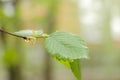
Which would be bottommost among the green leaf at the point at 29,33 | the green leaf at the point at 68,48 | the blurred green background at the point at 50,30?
the green leaf at the point at 68,48

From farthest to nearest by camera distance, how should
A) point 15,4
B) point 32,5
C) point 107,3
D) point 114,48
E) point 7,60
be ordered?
point 114,48, point 107,3, point 32,5, point 15,4, point 7,60

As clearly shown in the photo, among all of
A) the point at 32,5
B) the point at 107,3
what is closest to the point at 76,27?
the point at 107,3

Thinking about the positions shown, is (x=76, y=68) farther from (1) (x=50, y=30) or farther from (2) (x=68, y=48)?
(1) (x=50, y=30)

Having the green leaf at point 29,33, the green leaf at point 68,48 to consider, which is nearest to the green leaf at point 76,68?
the green leaf at point 68,48

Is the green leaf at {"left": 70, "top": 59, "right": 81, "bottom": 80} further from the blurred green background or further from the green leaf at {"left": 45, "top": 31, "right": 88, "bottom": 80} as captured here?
the blurred green background

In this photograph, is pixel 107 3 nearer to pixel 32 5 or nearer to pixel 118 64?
pixel 32 5

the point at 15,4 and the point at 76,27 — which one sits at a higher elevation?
the point at 76,27

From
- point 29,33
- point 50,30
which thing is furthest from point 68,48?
point 50,30

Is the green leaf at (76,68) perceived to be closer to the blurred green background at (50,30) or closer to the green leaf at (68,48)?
the green leaf at (68,48)
